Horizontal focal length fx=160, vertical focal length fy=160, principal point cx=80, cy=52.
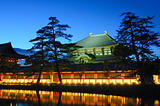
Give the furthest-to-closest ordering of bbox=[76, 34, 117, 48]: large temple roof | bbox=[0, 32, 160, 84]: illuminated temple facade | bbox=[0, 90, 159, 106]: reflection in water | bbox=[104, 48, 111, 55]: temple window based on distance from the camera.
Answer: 1. bbox=[76, 34, 117, 48]: large temple roof
2. bbox=[104, 48, 111, 55]: temple window
3. bbox=[0, 32, 160, 84]: illuminated temple facade
4. bbox=[0, 90, 159, 106]: reflection in water

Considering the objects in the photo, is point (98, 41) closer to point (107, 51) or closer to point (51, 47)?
point (107, 51)

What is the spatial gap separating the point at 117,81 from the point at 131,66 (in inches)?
205

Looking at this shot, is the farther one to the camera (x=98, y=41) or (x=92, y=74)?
(x=98, y=41)

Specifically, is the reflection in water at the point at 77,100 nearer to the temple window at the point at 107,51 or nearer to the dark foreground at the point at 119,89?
the dark foreground at the point at 119,89

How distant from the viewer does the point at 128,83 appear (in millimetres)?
22328

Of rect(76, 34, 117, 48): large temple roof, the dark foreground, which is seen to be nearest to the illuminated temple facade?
rect(76, 34, 117, 48): large temple roof

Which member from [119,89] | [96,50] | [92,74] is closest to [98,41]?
[96,50]

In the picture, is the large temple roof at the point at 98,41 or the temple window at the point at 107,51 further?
the large temple roof at the point at 98,41

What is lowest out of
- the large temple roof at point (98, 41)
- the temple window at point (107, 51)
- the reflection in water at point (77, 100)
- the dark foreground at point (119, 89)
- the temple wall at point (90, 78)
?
the reflection in water at point (77, 100)

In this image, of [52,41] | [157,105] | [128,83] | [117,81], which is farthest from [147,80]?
[52,41]

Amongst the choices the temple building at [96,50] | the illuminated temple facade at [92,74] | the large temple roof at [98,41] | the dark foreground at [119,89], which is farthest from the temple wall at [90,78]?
the large temple roof at [98,41]

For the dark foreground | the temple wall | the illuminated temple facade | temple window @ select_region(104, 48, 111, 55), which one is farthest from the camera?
temple window @ select_region(104, 48, 111, 55)

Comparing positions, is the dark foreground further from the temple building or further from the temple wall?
the temple building

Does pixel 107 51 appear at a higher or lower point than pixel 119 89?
higher
